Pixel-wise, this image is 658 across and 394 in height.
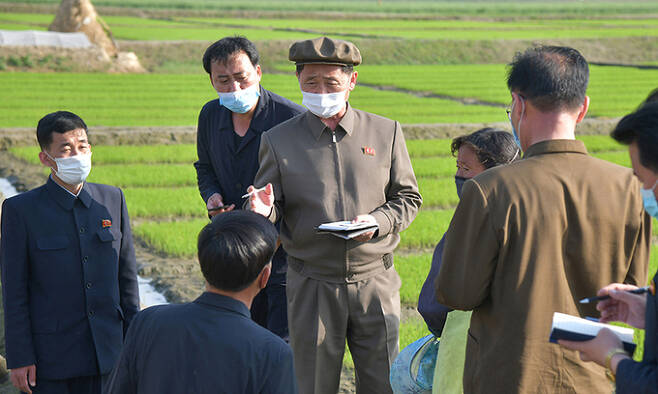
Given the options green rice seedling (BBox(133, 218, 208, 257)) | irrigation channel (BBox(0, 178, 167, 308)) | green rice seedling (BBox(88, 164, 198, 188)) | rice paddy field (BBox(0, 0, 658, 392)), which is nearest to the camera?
irrigation channel (BBox(0, 178, 167, 308))

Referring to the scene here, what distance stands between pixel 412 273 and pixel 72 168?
13.2ft

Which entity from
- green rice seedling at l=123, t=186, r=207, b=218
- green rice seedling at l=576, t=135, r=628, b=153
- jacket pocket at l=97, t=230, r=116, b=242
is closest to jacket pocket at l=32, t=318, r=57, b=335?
jacket pocket at l=97, t=230, r=116, b=242

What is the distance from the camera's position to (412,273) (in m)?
6.79

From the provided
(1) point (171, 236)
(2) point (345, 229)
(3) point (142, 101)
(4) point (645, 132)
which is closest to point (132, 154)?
(1) point (171, 236)

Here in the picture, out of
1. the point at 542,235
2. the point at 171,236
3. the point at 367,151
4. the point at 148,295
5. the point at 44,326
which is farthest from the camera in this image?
the point at 171,236

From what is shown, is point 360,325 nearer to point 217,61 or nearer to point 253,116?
point 253,116

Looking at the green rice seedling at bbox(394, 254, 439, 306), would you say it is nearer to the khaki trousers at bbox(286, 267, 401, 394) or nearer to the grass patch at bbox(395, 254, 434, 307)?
the grass patch at bbox(395, 254, 434, 307)

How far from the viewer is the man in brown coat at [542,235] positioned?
7.35 feet

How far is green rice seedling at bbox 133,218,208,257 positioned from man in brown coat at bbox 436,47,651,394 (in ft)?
17.7

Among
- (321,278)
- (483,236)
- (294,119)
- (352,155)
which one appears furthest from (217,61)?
(483,236)

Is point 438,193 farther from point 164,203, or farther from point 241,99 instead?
point 241,99

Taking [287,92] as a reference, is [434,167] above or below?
below

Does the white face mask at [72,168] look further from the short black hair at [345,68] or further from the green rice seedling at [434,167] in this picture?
the green rice seedling at [434,167]

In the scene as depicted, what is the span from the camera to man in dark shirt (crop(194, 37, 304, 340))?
12.7 ft
